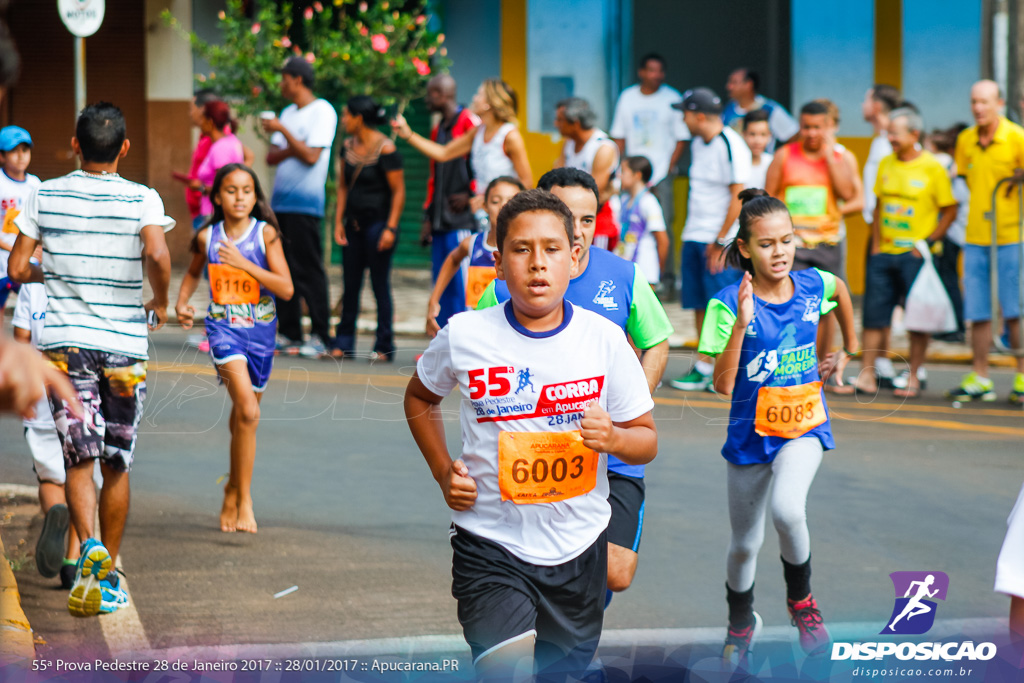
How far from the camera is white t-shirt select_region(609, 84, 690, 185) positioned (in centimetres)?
1262

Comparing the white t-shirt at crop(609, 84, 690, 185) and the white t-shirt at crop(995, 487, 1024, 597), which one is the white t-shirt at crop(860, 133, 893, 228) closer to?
the white t-shirt at crop(609, 84, 690, 185)

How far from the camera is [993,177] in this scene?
926 cm

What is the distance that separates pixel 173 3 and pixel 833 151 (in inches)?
447

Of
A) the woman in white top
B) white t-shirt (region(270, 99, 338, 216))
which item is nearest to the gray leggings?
the woman in white top

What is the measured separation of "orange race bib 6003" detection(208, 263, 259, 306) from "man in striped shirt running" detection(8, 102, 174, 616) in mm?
1077

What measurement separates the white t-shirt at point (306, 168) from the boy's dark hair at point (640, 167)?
248 cm

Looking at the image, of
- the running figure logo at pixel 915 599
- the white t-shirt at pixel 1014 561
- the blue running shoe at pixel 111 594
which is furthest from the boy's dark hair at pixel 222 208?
the white t-shirt at pixel 1014 561

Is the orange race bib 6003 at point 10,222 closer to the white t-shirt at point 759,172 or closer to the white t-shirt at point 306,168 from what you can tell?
the white t-shirt at point 306,168

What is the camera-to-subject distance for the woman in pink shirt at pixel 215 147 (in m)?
10.7

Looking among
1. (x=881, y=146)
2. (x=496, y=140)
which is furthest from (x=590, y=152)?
(x=881, y=146)

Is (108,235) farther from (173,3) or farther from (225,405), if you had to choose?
(173,3)

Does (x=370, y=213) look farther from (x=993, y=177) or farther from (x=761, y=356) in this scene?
(x=761, y=356)

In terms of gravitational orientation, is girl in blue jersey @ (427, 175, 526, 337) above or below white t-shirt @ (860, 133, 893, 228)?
below

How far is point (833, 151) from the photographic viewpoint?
934 centimetres
